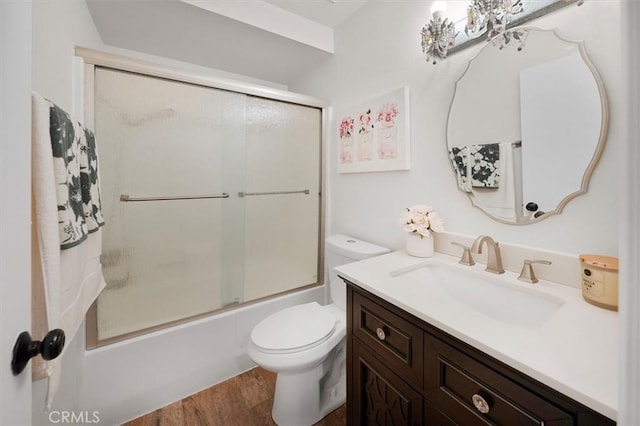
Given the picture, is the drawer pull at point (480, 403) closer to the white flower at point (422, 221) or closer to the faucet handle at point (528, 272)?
the faucet handle at point (528, 272)

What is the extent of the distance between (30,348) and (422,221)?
4.33 feet

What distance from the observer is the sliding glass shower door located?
1.45 m

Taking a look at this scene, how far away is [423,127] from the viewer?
4.61 feet

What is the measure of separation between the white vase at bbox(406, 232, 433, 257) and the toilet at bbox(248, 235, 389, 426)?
257mm

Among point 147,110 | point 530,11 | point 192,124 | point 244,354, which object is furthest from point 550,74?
point 244,354

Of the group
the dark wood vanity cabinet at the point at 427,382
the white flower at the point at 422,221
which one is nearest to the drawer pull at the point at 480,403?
the dark wood vanity cabinet at the point at 427,382

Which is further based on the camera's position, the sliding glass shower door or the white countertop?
the sliding glass shower door

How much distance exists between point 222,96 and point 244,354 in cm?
172

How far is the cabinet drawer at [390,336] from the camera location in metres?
0.82

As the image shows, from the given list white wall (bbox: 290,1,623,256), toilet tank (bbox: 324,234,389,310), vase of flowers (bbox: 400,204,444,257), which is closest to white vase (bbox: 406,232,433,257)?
vase of flowers (bbox: 400,204,444,257)

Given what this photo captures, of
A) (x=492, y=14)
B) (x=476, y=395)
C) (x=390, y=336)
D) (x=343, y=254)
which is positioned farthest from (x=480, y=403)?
(x=492, y=14)

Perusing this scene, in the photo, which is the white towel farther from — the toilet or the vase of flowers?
the vase of flowers

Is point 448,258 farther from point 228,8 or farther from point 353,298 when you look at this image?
point 228,8

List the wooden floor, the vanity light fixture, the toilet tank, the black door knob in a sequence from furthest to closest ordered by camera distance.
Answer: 1. the toilet tank
2. the wooden floor
3. the vanity light fixture
4. the black door knob
